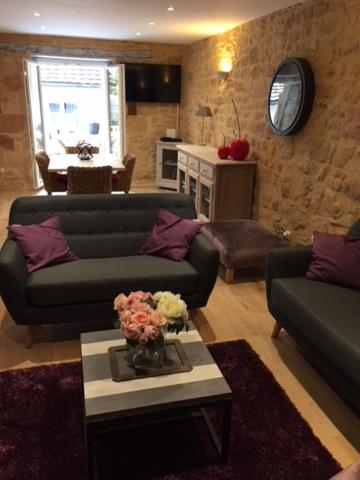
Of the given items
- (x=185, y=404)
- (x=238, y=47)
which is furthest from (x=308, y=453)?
(x=238, y=47)

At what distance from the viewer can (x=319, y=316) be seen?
7.27ft

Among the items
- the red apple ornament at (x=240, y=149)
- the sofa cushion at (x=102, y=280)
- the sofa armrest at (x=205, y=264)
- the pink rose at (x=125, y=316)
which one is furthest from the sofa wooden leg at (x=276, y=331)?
the red apple ornament at (x=240, y=149)

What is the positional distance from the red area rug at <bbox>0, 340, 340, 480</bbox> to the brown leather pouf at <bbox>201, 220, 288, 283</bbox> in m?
1.41

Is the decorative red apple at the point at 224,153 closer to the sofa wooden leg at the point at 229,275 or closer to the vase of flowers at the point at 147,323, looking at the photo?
the sofa wooden leg at the point at 229,275

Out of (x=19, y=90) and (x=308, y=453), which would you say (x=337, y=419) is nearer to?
(x=308, y=453)

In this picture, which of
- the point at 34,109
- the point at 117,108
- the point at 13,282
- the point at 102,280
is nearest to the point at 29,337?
the point at 13,282

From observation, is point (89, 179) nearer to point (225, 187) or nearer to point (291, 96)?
point (225, 187)

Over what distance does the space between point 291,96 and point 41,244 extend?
8.43ft

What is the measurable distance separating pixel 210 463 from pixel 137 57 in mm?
6441

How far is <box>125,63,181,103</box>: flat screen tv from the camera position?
269 inches

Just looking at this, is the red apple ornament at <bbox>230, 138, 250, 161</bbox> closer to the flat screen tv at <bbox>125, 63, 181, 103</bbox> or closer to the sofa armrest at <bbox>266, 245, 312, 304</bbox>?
the sofa armrest at <bbox>266, 245, 312, 304</bbox>

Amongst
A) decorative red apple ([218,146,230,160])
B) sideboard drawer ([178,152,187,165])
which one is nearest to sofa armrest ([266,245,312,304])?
decorative red apple ([218,146,230,160])

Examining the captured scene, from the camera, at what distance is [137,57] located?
22.3 ft

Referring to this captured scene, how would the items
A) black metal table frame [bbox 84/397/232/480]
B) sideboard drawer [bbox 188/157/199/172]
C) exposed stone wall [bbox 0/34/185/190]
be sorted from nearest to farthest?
black metal table frame [bbox 84/397/232/480]
sideboard drawer [bbox 188/157/199/172]
exposed stone wall [bbox 0/34/185/190]
